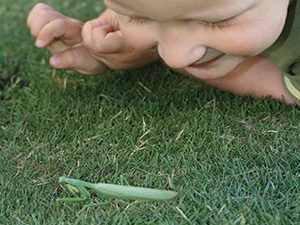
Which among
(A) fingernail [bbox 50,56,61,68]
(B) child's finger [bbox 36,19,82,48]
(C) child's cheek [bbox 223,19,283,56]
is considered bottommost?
(A) fingernail [bbox 50,56,61,68]

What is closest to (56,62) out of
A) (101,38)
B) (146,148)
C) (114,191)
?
(101,38)

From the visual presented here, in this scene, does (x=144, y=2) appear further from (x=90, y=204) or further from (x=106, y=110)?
(x=106, y=110)

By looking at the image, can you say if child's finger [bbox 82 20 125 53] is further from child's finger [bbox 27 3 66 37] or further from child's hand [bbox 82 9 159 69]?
child's finger [bbox 27 3 66 37]

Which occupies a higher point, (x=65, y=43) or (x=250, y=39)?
(x=250, y=39)

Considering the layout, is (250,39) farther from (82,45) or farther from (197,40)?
(82,45)

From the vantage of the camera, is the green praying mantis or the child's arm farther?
the child's arm

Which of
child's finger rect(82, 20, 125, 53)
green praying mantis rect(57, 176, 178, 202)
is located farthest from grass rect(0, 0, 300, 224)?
child's finger rect(82, 20, 125, 53)
